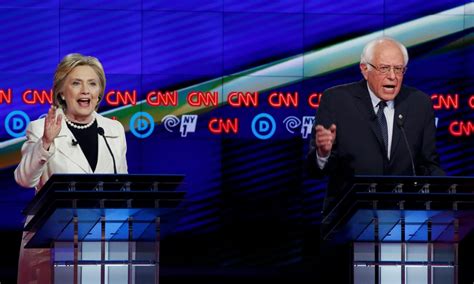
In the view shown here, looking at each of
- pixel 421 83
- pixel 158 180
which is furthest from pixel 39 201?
pixel 421 83

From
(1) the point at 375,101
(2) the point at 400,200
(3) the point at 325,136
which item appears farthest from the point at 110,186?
(1) the point at 375,101

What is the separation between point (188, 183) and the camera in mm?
10578

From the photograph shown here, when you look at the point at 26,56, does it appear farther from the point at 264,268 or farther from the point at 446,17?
the point at 446,17

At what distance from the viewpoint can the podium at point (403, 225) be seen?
5.77 meters

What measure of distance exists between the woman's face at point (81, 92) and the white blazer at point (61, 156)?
0.08 meters

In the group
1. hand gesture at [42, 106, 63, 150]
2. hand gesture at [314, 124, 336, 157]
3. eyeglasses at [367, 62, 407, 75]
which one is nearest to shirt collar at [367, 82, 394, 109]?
eyeglasses at [367, 62, 407, 75]

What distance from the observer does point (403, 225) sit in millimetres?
5934

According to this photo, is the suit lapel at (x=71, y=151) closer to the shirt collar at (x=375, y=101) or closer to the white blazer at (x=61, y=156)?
the white blazer at (x=61, y=156)

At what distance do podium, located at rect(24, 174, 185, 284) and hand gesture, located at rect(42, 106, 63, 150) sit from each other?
1.00 ft

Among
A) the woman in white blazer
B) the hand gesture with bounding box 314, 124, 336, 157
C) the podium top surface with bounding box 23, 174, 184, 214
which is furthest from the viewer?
the woman in white blazer

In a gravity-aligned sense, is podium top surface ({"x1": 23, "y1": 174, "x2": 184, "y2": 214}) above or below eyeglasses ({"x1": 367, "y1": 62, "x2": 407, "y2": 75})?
below

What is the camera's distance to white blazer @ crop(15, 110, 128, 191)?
619 centimetres

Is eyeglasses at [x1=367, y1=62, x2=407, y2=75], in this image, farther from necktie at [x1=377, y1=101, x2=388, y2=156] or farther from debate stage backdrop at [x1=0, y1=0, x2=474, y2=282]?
debate stage backdrop at [x1=0, y1=0, x2=474, y2=282]

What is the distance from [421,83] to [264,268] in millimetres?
1783
